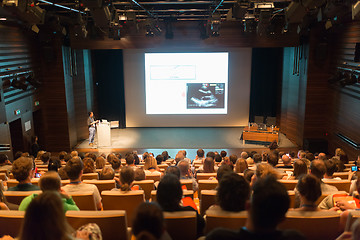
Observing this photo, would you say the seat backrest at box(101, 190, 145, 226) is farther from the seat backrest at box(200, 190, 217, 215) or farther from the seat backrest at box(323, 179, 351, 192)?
the seat backrest at box(323, 179, 351, 192)

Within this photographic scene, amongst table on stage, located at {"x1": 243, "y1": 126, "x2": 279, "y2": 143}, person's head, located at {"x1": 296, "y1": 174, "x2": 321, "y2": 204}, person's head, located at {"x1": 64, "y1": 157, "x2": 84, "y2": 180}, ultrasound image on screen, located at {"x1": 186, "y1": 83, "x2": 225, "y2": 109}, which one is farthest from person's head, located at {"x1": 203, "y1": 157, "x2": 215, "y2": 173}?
ultrasound image on screen, located at {"x1": 186, "y1": 83, "x2": 225, "y2": 109}

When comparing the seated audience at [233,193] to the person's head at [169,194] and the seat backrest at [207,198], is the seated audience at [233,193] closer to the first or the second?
the person's head at [169,194]

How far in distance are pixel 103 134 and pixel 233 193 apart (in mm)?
9427

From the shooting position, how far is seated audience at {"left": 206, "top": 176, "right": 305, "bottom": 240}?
171 cm

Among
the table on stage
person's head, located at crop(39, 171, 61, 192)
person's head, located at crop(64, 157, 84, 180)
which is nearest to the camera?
person's head, located at crop(39, 171, 61, 192)

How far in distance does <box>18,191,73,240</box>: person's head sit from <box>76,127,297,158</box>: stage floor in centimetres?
852

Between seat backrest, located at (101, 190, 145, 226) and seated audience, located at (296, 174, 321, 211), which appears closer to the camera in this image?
seated audience, located at (296, 174, 321, 211)

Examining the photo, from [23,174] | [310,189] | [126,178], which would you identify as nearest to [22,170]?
[23,174]

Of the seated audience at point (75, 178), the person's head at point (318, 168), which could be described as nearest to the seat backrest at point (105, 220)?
the seated audience at point (75, 178)

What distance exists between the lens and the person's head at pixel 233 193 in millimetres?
2438

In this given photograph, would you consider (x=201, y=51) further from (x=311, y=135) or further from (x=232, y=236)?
(x=232, y=236)

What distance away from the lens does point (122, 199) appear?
3424mm

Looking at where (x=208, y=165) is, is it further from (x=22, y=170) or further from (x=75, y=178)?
(x=22, y=170)

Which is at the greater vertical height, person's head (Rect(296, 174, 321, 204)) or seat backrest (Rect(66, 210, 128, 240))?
person's head (Rect(296, 174, 321, 204))
